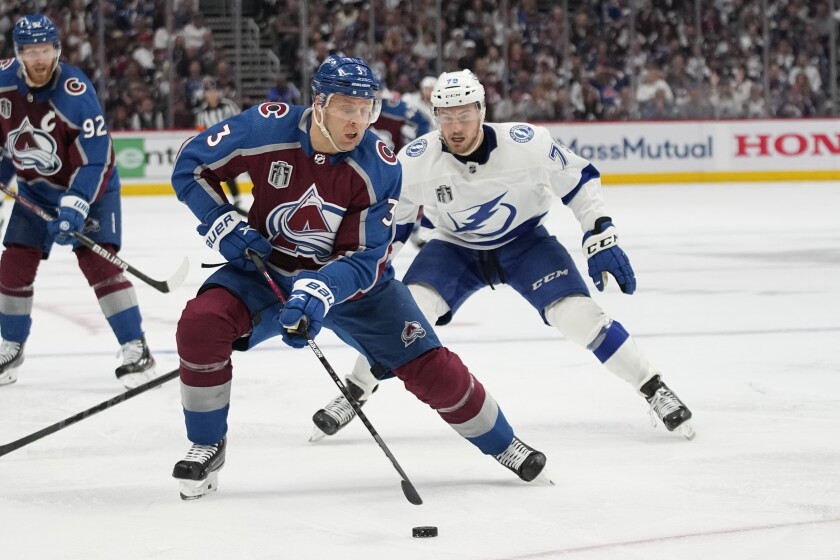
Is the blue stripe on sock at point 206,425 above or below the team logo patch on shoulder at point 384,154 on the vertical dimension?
below

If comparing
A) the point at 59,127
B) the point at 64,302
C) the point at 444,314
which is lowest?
the point at 64,302

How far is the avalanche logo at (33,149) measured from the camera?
4098mm

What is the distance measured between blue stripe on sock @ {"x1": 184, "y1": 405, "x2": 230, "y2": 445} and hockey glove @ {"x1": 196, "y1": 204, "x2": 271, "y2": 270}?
1.05 feet

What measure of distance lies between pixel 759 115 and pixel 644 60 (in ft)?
4.07

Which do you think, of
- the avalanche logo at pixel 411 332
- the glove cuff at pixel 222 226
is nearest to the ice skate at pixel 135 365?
the glove cuff at pixel 222 226

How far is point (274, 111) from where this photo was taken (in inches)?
110

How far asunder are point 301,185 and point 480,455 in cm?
88

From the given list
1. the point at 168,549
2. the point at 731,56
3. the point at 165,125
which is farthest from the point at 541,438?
the point at 731,56

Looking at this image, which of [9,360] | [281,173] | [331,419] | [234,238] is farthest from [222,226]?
[9,360]

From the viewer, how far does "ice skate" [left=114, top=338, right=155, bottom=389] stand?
4.22m

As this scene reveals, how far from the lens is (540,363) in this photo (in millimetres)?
4402

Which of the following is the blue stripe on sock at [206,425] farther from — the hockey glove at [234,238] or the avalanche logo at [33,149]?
the avalanche logo at [33,149]

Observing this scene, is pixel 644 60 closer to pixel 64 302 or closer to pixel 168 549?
pixel 64 302

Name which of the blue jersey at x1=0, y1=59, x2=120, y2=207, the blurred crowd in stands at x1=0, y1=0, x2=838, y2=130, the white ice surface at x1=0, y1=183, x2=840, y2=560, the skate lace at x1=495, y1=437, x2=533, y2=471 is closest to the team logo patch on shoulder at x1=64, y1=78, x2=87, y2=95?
the blue jersey at x1=0, y1=59, x2=120, y2=207
